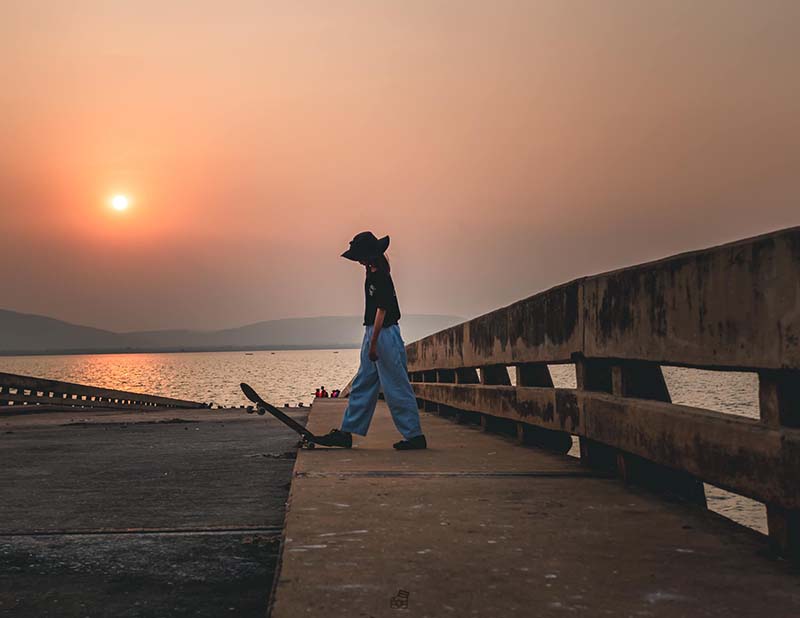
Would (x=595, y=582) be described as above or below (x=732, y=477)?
below

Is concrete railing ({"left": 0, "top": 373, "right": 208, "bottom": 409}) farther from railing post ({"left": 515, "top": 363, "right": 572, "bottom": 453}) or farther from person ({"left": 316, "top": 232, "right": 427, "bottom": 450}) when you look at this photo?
railing post ({"left": 515, "top": 363, "right": 572, "bottom": 453})

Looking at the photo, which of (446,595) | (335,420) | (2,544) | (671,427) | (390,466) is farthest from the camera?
(335,420)

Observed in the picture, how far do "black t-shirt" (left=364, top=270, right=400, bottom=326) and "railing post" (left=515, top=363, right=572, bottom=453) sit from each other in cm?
106

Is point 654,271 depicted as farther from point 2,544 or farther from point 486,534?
point 2,544

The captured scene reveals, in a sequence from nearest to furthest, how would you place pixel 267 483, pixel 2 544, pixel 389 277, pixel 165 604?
pixel 165 604
pixel 2 544
pixel 267 483
pixel 389 277

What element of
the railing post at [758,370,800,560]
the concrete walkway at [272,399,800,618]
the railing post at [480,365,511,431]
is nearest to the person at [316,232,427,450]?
the railing post at [480,365,511,431]

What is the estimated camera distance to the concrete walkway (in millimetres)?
2246

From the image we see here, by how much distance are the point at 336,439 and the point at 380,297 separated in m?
1.12

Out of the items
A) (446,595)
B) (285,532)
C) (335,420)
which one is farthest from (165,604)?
(335,420)

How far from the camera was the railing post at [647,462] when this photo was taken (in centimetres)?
396

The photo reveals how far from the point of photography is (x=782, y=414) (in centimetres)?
263

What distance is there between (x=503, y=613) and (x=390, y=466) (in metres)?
3.03

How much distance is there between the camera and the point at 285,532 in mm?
3080

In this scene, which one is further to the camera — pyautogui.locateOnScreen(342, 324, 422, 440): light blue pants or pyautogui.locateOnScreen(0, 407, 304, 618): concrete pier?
pyautogui.locateOnScreen(342, 324, 422, 440): light blue pants
